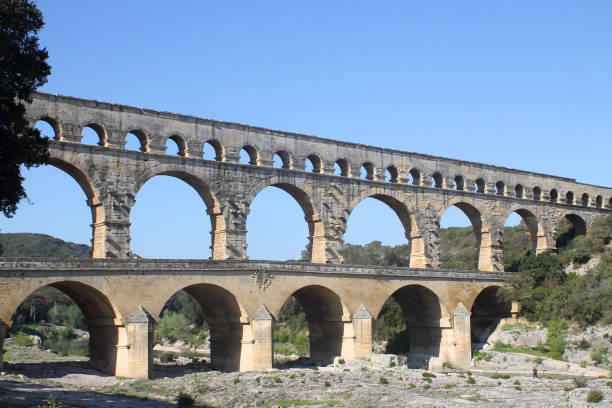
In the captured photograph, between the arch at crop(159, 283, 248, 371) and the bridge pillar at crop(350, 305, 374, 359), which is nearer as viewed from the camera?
the arch at crop(159, 283, 248, 371)

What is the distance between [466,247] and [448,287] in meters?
44.1

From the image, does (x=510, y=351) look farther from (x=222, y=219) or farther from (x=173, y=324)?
(x=173, y=324)

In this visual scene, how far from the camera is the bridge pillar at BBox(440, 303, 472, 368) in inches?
1716

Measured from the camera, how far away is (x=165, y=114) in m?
37.2

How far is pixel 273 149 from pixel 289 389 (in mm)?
15498

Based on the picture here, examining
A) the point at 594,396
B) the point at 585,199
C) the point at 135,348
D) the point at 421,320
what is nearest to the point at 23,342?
the point at 135,348

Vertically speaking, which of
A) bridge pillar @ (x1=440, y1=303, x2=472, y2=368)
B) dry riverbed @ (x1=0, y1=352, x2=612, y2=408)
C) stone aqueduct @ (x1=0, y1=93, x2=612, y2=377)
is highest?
stone aqueduct @ (x1=0, y1=93, x2=612, y2=377)

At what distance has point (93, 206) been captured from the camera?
35250mm

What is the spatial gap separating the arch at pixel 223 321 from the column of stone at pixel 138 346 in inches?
140

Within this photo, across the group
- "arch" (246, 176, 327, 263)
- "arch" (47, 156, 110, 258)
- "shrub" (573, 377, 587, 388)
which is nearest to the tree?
"arch" (47, 156, 110, 258)

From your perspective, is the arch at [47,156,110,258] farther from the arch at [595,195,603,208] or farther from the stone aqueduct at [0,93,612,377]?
the arch at [595,195,603,208]

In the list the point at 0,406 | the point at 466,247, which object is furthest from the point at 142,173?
the point at 466,247

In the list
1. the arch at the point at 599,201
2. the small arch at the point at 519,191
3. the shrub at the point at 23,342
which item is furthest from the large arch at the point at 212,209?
the arch at the point at 599,201

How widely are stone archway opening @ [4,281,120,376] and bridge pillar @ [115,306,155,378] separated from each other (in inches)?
16.2
